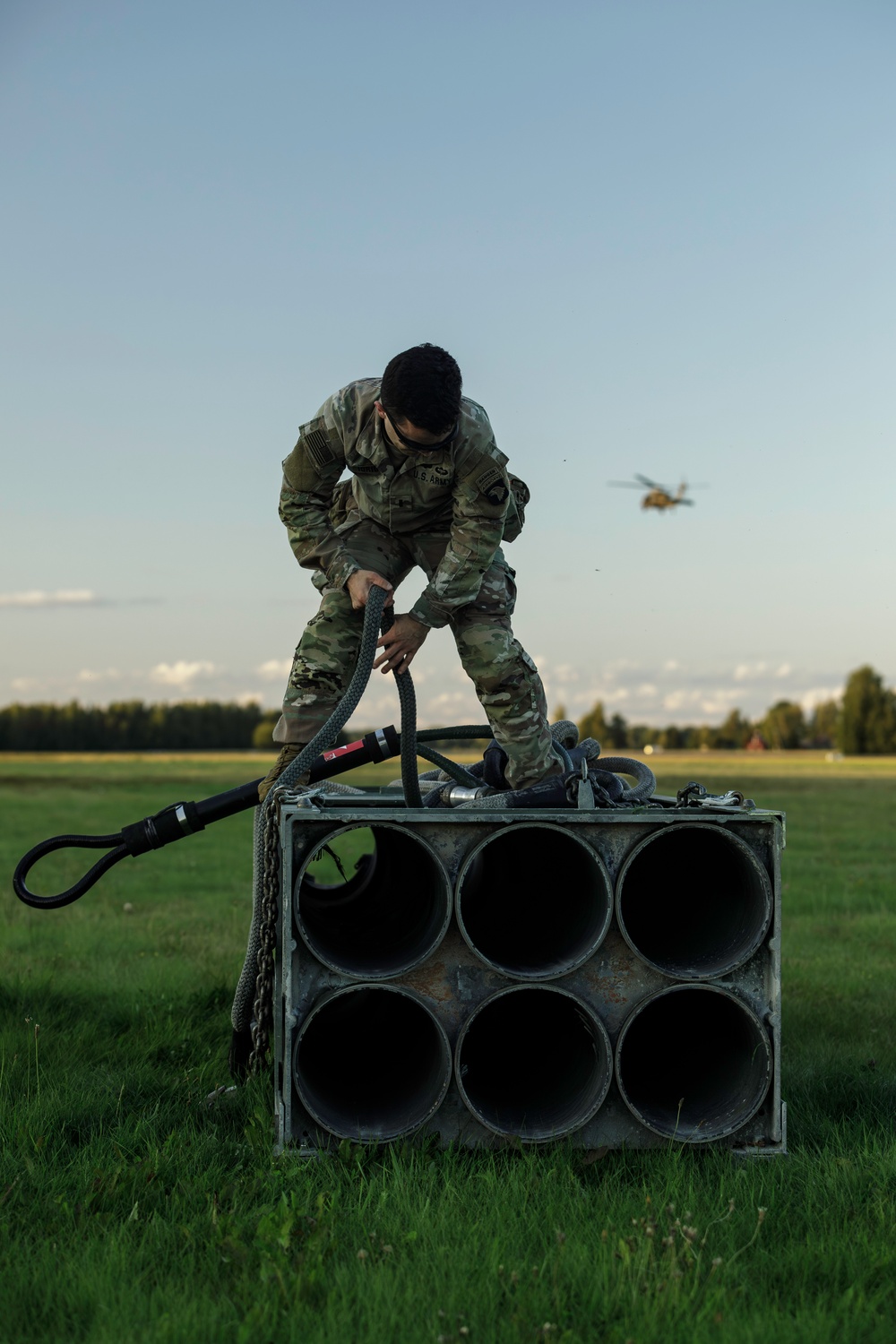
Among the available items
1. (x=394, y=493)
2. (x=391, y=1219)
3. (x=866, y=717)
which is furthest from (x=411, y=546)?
(x=866, y=717)

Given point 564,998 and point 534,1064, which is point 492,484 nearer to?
point 564,998

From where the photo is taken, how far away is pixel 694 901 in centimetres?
394

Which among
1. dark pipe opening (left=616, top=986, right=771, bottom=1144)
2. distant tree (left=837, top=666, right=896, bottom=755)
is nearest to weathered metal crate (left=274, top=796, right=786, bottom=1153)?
dark pipe opening (left=616, top=986, right=771, bottom=1144)

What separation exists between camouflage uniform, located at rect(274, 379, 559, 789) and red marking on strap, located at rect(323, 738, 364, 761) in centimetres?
28

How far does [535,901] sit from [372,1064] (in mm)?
850

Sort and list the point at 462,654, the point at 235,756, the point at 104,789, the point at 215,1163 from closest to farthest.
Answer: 1. the point at 215,1163
2. the point at 462,654
3. the point at 104,789
4. the point at 235,756

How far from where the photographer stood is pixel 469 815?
312cm

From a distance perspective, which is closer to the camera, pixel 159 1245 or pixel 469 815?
pixel 159 1245

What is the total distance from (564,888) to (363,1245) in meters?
1.72

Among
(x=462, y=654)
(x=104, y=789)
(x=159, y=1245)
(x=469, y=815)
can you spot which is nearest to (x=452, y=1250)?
(x=159, y=1245)

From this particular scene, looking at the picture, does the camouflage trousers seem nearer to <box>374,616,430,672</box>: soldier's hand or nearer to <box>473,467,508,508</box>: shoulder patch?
<box>374,616,430,672</box>: soldier's hand

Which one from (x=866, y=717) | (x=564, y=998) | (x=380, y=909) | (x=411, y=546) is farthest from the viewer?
(x=866, y=717)

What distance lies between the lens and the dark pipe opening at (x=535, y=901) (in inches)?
125

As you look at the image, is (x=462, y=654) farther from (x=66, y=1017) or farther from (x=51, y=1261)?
(x=51, y=1261)
